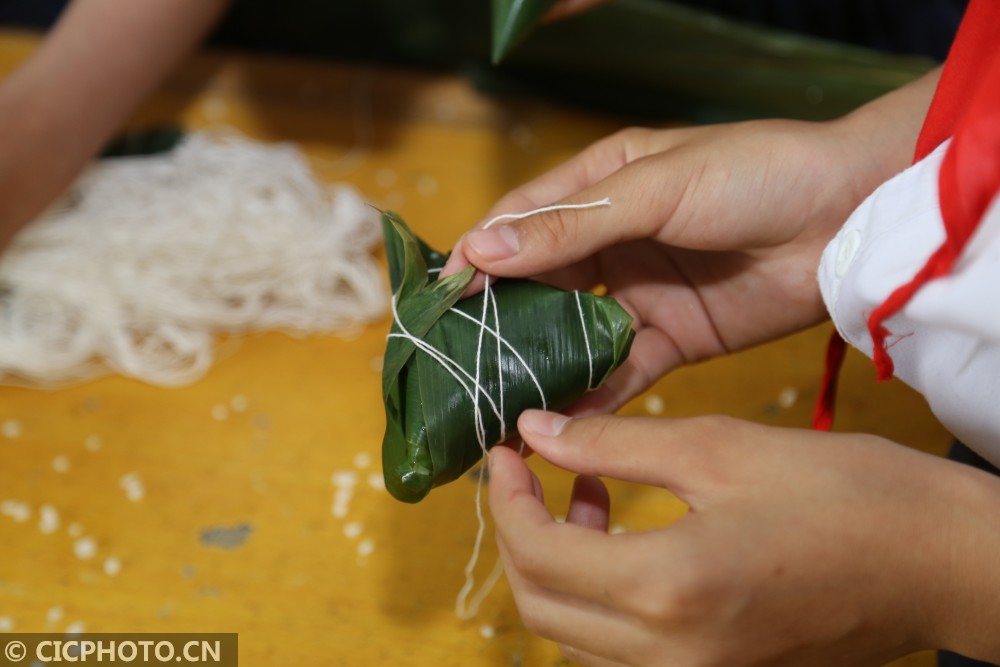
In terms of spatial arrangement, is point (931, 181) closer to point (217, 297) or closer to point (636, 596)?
point (636, 596)

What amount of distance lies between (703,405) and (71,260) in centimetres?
91

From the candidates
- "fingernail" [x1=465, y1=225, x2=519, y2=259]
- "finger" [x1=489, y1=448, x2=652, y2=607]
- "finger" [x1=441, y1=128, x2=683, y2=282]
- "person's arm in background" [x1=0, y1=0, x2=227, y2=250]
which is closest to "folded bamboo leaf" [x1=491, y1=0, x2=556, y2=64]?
"finger" [x1=441, y1=128, x2=683, y2=282]

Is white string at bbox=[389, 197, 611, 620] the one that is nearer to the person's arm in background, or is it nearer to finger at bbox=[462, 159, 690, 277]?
finger at bbox=[462, 159, 690, 277]

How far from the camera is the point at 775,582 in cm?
61

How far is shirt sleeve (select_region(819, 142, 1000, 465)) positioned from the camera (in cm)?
59

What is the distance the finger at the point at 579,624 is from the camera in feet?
2.12

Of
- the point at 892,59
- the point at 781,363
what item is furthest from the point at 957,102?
the point at 892,59

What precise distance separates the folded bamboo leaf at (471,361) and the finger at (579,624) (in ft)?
0.43

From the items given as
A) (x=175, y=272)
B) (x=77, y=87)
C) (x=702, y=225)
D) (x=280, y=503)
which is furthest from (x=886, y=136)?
(x=77, y=87)

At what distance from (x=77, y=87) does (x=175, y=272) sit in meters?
0.31

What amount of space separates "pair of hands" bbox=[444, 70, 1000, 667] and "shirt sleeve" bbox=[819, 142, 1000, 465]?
89 millimetres

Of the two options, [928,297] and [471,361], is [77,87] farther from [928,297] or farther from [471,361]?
[928,297]

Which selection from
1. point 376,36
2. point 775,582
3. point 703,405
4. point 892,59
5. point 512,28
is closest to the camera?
point 775,582

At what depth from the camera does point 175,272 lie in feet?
4.22
